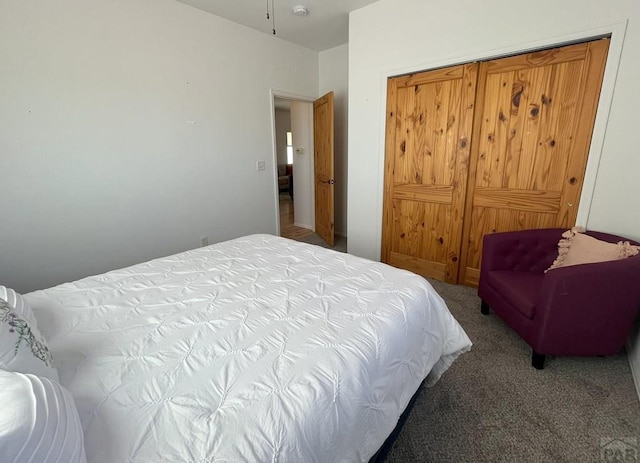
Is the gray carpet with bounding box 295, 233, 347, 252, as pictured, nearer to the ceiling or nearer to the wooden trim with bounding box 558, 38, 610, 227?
the wooden trim with bounding box 558, 38, 610, 227

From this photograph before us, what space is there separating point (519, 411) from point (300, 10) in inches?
142

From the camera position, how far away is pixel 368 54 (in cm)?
305

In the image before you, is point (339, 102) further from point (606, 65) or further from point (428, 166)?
point (606, 65)

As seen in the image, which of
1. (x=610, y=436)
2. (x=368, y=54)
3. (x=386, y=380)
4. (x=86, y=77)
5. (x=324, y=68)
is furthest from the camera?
(x=324, y=68)

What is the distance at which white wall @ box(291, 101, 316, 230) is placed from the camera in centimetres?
465

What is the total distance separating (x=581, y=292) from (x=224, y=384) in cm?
186

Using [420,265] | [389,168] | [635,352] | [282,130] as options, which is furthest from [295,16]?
[282,130]

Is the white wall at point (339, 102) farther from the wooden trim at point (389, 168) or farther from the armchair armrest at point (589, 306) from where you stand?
the armchair armrest at point (589, 306)

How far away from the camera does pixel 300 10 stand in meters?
2.92

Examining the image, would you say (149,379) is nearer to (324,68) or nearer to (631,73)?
(631,73)

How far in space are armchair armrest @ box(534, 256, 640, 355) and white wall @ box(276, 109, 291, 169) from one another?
8.25 m

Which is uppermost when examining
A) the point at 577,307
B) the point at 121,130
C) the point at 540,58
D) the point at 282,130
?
the point at 282,130

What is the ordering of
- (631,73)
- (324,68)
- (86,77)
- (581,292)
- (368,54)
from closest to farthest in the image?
(581,292) < (631,73) < (86,77) < (368,54) < (324,68)

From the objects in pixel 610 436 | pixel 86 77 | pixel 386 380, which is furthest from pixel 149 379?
pixel 86 77
